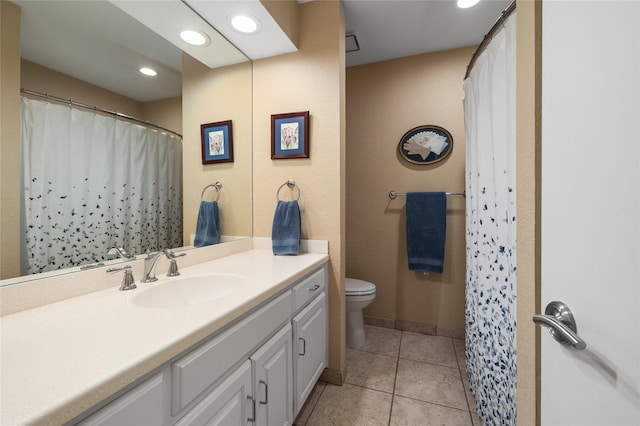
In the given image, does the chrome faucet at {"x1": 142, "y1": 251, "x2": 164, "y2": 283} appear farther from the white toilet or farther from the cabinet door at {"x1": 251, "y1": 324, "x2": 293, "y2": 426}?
the white toilet

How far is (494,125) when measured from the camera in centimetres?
118

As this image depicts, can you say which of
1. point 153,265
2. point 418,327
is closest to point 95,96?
point 153,265

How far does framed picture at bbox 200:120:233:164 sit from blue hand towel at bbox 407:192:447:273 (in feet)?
4.94

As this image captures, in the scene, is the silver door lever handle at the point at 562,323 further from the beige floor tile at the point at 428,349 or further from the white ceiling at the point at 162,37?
the beige floor tile at the point at 428,349

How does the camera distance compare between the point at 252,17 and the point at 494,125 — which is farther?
the point at 252,17

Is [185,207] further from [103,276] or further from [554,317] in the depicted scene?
[554,317]

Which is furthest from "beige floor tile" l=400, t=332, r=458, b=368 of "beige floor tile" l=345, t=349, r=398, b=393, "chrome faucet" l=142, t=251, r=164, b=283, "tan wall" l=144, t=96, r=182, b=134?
"tan wall" l=144, t=96, r=182, b=134

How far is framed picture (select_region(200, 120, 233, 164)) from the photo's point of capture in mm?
1615

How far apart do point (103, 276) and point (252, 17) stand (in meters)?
1.46

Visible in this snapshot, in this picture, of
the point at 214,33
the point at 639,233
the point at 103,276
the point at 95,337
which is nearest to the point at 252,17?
the point at 214,33

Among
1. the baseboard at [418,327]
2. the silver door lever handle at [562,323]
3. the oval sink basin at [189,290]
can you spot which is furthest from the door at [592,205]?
the baseboard at [418,327]

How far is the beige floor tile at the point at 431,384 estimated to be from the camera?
1.55 m

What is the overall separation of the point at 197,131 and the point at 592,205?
1.70 meters

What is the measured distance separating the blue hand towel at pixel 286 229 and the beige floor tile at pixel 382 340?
111cm
